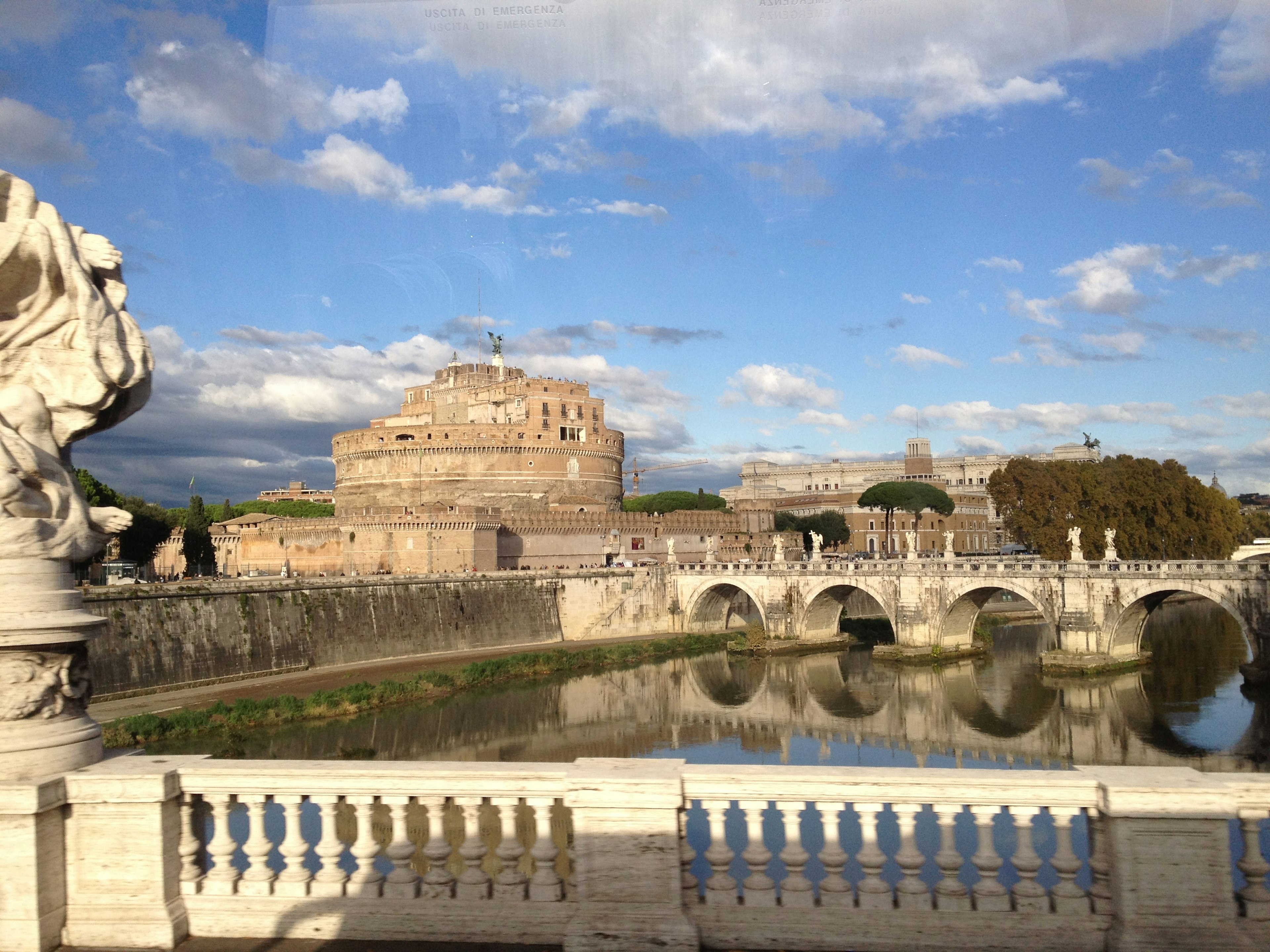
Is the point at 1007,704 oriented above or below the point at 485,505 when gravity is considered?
below

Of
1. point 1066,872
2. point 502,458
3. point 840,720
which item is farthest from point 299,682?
point 502,458

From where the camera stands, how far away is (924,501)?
74375 mm

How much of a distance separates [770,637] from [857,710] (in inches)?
483

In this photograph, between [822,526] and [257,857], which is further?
[822,526]

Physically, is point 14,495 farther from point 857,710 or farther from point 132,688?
point 857,710

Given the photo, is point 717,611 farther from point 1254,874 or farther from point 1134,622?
point 1254,874

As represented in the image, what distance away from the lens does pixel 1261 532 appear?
78.9 metres

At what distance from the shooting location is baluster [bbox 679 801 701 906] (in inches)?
160

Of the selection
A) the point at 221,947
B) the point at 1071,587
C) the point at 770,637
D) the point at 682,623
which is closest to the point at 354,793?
the point at 221,947

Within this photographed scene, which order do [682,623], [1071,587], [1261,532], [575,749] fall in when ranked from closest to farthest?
[575,749] < [1071,587] < [682,623] < [1261,532]

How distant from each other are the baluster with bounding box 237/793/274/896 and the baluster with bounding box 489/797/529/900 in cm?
103

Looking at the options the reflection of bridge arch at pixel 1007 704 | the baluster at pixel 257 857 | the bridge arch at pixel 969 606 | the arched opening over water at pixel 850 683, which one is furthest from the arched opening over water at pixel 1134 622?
the baluster at pixel 257 857

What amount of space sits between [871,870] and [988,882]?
1.47ft

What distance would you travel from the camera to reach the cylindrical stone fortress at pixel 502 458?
57.1 metres
